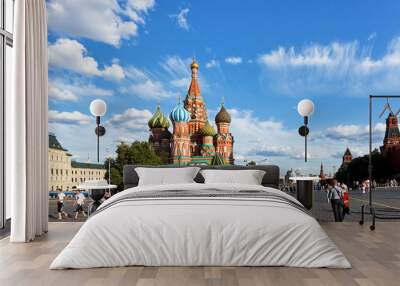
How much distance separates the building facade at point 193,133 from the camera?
13.0 metres

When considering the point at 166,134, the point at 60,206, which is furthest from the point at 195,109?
the point at 60,206

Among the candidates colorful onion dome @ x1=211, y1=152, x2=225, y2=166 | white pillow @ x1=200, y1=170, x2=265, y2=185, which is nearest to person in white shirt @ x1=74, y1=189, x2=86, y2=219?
white pillow @ x1=200, y1=170, x2=265, y2=185

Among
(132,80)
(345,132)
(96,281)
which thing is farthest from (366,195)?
(96,281)

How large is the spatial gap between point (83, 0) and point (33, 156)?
237 inches

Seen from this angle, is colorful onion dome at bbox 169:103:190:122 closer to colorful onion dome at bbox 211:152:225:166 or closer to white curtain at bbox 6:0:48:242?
colorful onion dome at bbox 211:152:225:166

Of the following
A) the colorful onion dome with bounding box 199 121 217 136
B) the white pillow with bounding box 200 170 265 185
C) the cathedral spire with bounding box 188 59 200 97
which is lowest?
the white pillow with bounding box 200 170 265 185

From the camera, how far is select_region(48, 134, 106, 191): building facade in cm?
901

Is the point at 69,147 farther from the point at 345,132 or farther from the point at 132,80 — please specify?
the point at 345,132

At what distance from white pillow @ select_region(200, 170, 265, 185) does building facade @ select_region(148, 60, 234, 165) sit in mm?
5714

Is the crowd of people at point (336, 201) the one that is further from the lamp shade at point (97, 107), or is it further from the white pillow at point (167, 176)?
the lamp shade at point (97, 107)

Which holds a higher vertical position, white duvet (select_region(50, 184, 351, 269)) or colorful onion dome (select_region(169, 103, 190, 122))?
colorful onion dome (select_region(169, 103, 190, 122))

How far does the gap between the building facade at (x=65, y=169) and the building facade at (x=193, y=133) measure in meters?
3.38

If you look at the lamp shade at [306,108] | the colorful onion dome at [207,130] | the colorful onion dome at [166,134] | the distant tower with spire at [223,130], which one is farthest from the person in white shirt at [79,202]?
the colorful onion dome at [207,130]

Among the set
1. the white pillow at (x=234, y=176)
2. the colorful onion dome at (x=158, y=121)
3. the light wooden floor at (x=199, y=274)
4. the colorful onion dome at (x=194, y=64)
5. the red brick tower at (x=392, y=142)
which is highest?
the colorful onion dome at (x=194, y=64)
